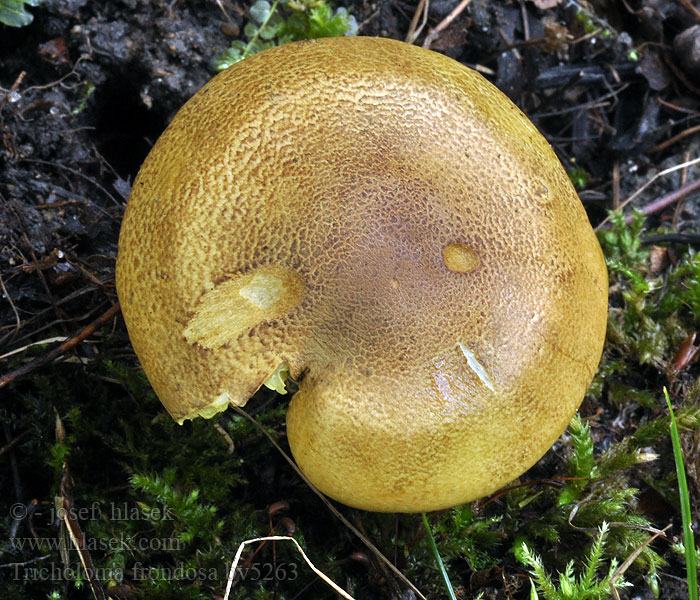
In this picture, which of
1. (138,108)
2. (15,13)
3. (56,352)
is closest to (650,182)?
(138,108)

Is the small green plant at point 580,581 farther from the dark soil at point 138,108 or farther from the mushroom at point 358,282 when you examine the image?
the mushroom at point 358,282

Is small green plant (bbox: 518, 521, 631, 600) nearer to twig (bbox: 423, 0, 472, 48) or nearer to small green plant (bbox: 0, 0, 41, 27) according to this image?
twig (bbox: 423, 0, 472, 48)

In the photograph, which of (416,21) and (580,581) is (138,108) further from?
(580,581)

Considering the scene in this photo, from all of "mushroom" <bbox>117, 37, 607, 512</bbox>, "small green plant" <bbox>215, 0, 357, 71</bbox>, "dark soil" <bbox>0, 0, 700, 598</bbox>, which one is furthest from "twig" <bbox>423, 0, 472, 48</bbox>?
"mushroom" <bbox>117, 37, 607, 512</bbox>

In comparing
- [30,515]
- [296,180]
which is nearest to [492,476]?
[296,180]

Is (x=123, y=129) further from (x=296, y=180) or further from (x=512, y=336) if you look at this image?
(x=512, y=336)
